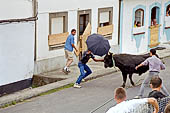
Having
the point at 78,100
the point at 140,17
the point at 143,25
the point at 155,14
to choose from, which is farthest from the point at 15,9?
the point at 155,14

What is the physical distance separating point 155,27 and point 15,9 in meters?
12.3

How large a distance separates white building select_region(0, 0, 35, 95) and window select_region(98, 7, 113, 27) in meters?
6.51

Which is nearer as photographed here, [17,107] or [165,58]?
[17,107]

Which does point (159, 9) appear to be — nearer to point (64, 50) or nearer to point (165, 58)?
point (165, 58)

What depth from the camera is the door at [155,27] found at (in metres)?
24.4

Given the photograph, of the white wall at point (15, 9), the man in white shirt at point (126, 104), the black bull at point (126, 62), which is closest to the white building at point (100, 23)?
the white wall at point (15, 9)

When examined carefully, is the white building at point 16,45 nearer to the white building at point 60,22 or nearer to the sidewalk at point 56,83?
the sidewalk at point 56,83

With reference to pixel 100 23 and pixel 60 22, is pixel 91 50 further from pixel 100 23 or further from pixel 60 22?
pixel 100 23

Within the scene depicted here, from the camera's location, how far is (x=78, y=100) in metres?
13.3

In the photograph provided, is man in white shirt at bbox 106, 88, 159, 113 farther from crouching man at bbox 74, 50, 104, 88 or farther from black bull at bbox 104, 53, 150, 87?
crouching man at bbox 74, 50, 104, 88

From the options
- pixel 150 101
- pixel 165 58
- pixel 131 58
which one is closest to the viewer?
pixel 150 101

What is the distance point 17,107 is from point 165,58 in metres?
10.7

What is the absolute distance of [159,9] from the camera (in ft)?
81.7

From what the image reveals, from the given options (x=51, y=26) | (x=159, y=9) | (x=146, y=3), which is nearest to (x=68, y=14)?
(x=51, y=26)
